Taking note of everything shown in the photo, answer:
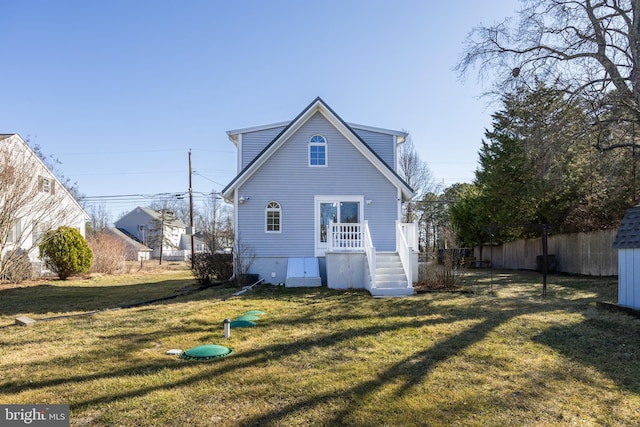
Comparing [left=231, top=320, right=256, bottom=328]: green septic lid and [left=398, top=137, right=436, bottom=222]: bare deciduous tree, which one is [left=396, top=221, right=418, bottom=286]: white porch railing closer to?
[left=231, top=320, right=256, bottom=328]: green septic lid

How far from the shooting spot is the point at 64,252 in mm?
18172

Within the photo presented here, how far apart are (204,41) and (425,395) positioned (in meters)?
12.6

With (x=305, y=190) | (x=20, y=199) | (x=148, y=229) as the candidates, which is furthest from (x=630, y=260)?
(x=148, y=229)

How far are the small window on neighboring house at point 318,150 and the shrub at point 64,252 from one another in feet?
41.2

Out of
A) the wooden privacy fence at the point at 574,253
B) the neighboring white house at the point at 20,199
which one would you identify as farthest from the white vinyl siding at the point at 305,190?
the neighboring white house at the point at 20,199

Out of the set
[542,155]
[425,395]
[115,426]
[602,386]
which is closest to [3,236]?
[115,426]

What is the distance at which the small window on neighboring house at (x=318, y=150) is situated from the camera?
1430 cm

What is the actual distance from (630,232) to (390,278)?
17.9 ft

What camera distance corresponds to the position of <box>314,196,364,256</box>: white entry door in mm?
14109

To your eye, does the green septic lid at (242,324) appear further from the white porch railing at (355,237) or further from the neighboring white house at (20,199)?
the neighboring white house at (20,199)

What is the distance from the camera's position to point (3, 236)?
48.3 ft

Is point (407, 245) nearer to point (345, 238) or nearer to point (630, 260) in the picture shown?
point (345, 238)

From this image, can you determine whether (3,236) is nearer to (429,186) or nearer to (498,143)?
(498,143)

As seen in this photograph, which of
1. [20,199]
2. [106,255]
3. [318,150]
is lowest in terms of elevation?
[106,255]
